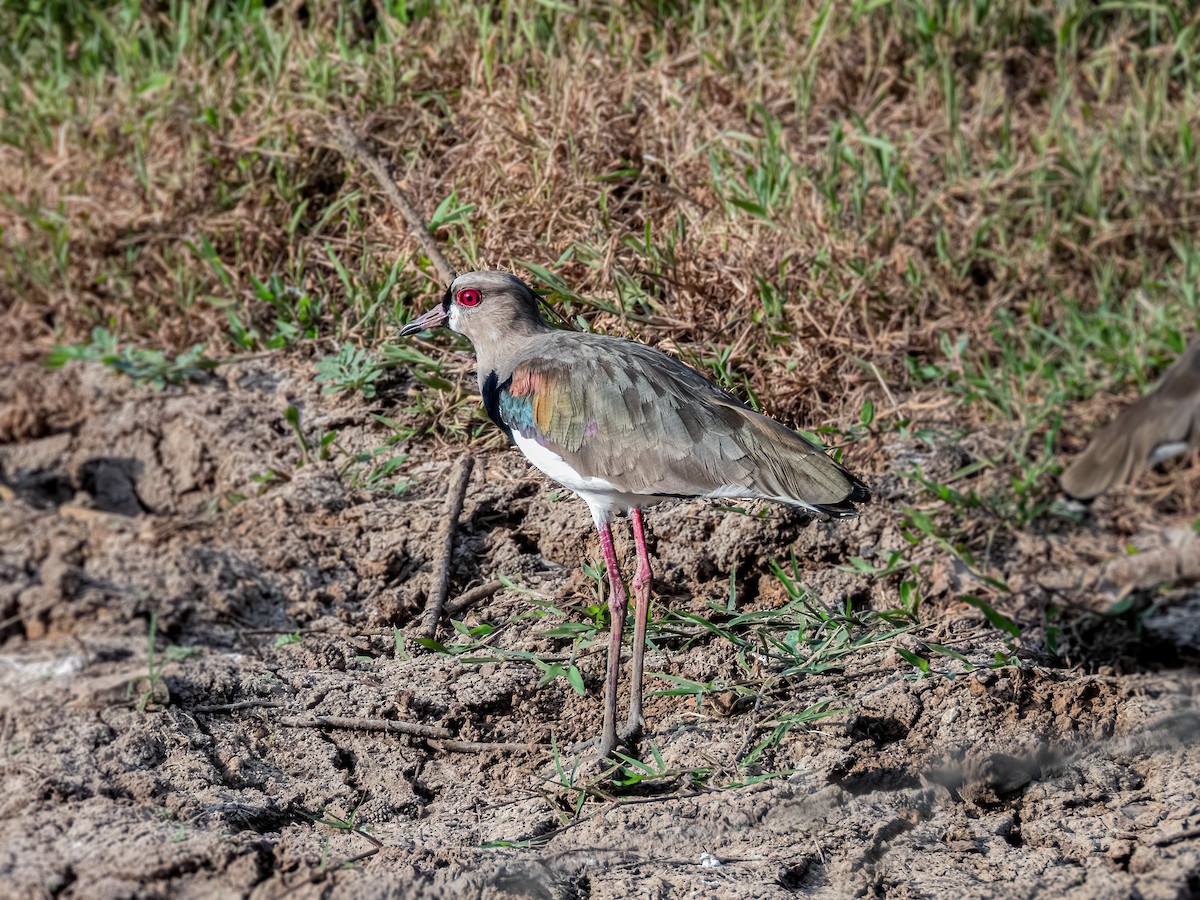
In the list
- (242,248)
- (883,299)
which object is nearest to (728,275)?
(883,299)

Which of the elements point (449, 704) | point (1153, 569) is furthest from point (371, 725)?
point (1153, 569)

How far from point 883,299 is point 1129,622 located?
1.58 m

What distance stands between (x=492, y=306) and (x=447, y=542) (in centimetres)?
84

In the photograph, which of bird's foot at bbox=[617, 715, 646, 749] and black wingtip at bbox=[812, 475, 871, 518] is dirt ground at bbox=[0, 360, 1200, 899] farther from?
black wingtip at bbox=[812, 475, 871, 518]

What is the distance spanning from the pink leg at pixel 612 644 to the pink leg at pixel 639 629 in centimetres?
5

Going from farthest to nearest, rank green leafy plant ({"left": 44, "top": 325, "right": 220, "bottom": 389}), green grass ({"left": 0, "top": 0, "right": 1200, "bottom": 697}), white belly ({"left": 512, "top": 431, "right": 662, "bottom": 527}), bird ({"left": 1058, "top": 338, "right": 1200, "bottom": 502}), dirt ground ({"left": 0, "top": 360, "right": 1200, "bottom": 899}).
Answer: green leafy plant ({"left": 44, "top": 325, "right": 220, "bottom": 389}) < green grass ({"left": 0, "top": 0, "right": 1200, "bottom": 697}) < bird ({"left": 1058, "top": 338, "right": 1200, "bottom": 502}) < white belly ({"left": 512, "top": 431, "right": 662, "bottom": 527}) < dirt ground ({"left": 0, "top": 360, "right": 1200, "bottom": 899})

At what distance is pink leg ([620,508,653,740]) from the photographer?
3.81 m

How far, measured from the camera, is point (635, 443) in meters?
3.71

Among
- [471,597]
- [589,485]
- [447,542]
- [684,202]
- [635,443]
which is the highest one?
[684,202]

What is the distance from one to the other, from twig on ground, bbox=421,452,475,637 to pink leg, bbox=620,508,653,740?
698 millimetres

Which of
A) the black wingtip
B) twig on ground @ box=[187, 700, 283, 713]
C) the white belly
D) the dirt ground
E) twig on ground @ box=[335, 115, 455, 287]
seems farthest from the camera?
twig on ground @ box=[335, 115, 455, 287]

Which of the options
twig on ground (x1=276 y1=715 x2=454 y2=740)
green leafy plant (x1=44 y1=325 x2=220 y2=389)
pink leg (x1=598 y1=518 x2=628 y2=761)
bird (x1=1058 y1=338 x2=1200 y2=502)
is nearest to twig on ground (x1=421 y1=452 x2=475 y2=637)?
twig on ground (x1=276 y1=715 x2=454 y2=740)

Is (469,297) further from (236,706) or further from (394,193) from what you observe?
(236,706)

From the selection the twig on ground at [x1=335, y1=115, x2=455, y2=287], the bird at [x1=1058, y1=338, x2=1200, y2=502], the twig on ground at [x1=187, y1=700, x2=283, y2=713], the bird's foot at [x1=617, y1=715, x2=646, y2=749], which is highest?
the twig on ground at [x1=335, y1=115, x2=455, y2=287]
